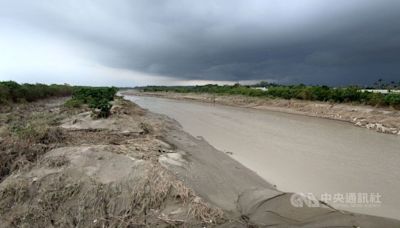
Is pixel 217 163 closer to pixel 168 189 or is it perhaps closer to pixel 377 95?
pixel 168 189

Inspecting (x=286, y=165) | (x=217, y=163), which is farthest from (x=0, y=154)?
(x=286, y=165)

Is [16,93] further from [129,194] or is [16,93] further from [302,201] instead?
[302,201]

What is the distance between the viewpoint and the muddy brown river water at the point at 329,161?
729 cm

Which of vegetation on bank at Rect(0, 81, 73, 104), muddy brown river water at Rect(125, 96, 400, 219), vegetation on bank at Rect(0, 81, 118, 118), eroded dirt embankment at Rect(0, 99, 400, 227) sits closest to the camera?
eroded dirt embankment at Rect(0, 99, 400, 227)

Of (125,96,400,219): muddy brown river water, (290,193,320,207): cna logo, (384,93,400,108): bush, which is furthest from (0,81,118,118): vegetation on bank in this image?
(384,93,400,108): bush

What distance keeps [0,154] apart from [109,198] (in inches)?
134

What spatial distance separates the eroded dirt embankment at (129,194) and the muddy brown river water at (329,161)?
1251 millimetres

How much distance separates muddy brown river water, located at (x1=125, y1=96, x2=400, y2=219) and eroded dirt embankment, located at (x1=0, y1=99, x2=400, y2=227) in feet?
4.10

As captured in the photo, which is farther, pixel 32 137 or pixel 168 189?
pixel 32 137

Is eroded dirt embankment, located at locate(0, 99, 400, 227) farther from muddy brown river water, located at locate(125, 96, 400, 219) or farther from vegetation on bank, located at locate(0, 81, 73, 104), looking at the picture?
vegetation on bank, located at locate(0, 81, 73, 104)

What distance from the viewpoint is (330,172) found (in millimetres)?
9336

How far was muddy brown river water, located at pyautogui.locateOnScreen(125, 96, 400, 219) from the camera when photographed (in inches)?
287

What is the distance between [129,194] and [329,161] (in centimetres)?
781

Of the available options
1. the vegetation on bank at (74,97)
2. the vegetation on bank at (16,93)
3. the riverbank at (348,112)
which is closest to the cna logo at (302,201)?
the vegetation on bank at (74,97)
